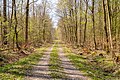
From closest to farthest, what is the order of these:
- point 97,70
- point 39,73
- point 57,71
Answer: point 39,73 < point 57,71 < point 97,70

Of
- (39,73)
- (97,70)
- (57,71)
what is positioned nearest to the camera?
(39,73)

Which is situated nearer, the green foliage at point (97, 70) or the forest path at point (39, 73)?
the forest path at point (39, 73)

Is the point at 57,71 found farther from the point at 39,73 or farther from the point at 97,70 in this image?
the point at 97,70

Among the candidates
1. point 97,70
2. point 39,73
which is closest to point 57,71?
point 39,73

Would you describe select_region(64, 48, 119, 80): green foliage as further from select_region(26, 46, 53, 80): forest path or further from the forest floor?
select_region(26, 46, 53, 80): forest path

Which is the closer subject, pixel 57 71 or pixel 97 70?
pixel 57 71

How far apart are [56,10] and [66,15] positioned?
6.31 meters

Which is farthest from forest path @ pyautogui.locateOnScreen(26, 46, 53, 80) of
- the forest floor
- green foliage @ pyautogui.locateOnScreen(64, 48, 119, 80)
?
green foliage @ pyautogui.locateOnScreen(64, 48, 119, 80)

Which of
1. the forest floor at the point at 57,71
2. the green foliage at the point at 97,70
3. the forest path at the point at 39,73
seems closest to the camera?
the forest path at the point at 39,73

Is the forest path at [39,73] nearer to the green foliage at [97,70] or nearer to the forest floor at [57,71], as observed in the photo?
the forest floor at [57,71]

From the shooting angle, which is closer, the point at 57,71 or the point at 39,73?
the point at 39,73

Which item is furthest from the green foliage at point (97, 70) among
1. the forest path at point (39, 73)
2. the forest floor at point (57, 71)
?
the forest path at point (39, 73)

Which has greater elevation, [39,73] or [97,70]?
[39,73]

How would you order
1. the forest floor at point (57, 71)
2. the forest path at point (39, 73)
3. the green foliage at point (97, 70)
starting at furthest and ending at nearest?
the green foliage at point (97, 70) → the forest floor at point (57, 71) → the forest path at point (39, 73)
